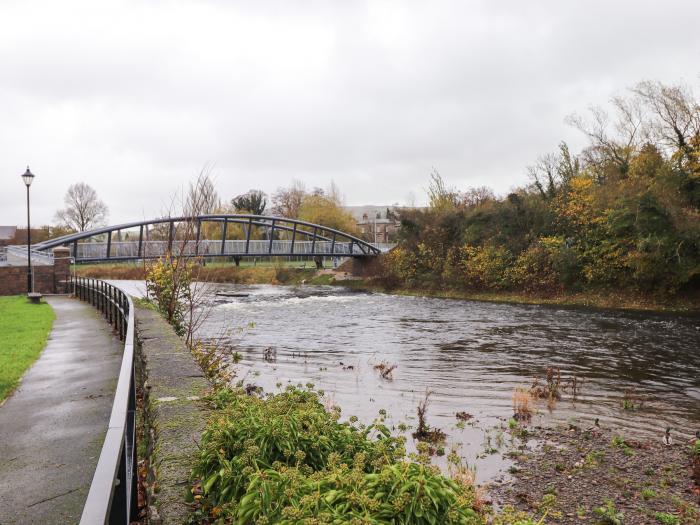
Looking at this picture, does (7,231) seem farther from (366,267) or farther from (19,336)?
(19,336)

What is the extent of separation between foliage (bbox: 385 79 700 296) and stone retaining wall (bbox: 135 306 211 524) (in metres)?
25.3

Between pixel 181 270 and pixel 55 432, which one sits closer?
pixel 55 432

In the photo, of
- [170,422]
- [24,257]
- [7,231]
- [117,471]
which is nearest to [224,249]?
[24,257]

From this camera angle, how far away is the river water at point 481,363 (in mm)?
9352

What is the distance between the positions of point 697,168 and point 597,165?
10.8 meters

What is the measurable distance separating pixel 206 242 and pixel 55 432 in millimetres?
25615

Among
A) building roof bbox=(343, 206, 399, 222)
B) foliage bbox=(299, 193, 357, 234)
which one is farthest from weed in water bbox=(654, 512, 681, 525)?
building roof bbox=(343, 206, 399, 222)

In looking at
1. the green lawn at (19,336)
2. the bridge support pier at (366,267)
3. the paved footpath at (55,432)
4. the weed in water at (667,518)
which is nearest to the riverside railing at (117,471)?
the paved footpath at (55,432)

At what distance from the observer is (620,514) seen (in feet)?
18.6

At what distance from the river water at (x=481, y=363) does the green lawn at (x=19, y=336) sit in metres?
4.12

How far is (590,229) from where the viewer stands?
32500mm

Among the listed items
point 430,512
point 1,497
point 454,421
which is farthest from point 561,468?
point 1,497

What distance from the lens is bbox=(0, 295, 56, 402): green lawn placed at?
340 inches

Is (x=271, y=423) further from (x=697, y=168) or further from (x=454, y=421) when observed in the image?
(x=697, y=168)
